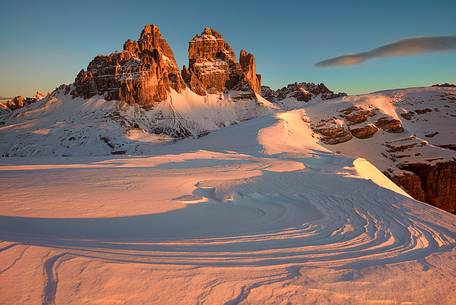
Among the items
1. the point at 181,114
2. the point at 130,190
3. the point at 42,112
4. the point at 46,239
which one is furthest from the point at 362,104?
the point at 42,112

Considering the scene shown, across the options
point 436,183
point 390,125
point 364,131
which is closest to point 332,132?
point 364,131

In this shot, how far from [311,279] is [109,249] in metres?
3.18

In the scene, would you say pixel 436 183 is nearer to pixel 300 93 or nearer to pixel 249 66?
pixel 249 66

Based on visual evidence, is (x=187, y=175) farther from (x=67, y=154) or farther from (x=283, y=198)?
(x=67, y=154)

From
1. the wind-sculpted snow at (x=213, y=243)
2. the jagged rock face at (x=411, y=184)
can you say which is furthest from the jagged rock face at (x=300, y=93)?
the wind-sculpted snow at (x=213, y=243)

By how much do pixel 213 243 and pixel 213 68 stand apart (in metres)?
91.2

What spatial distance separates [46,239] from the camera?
15.8 ft

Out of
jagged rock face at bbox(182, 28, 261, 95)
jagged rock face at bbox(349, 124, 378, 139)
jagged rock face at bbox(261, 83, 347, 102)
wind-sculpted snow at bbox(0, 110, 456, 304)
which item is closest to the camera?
wind-sculpted snow at bbox(0, 110, 456, 304)

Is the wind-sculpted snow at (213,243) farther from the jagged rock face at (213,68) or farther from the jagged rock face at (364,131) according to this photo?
the jagged rock face at (213,68)

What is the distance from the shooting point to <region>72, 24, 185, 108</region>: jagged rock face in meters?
63.9

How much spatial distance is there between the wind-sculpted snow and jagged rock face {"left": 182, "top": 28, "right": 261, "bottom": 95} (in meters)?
78.0

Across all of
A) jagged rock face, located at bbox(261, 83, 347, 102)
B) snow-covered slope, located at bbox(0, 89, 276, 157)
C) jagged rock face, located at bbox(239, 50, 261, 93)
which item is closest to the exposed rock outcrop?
snow-covered slope, located at bbox(0, 89, 276, 157)

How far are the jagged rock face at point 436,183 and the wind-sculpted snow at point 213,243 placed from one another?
32692mm

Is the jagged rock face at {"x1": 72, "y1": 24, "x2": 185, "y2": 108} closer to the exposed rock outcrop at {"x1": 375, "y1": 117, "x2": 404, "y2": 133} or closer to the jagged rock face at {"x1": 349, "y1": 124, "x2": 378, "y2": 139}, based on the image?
the jagged rock face at {"x1": 349, "y1": 124, "x2": 378, "y2": 139}
